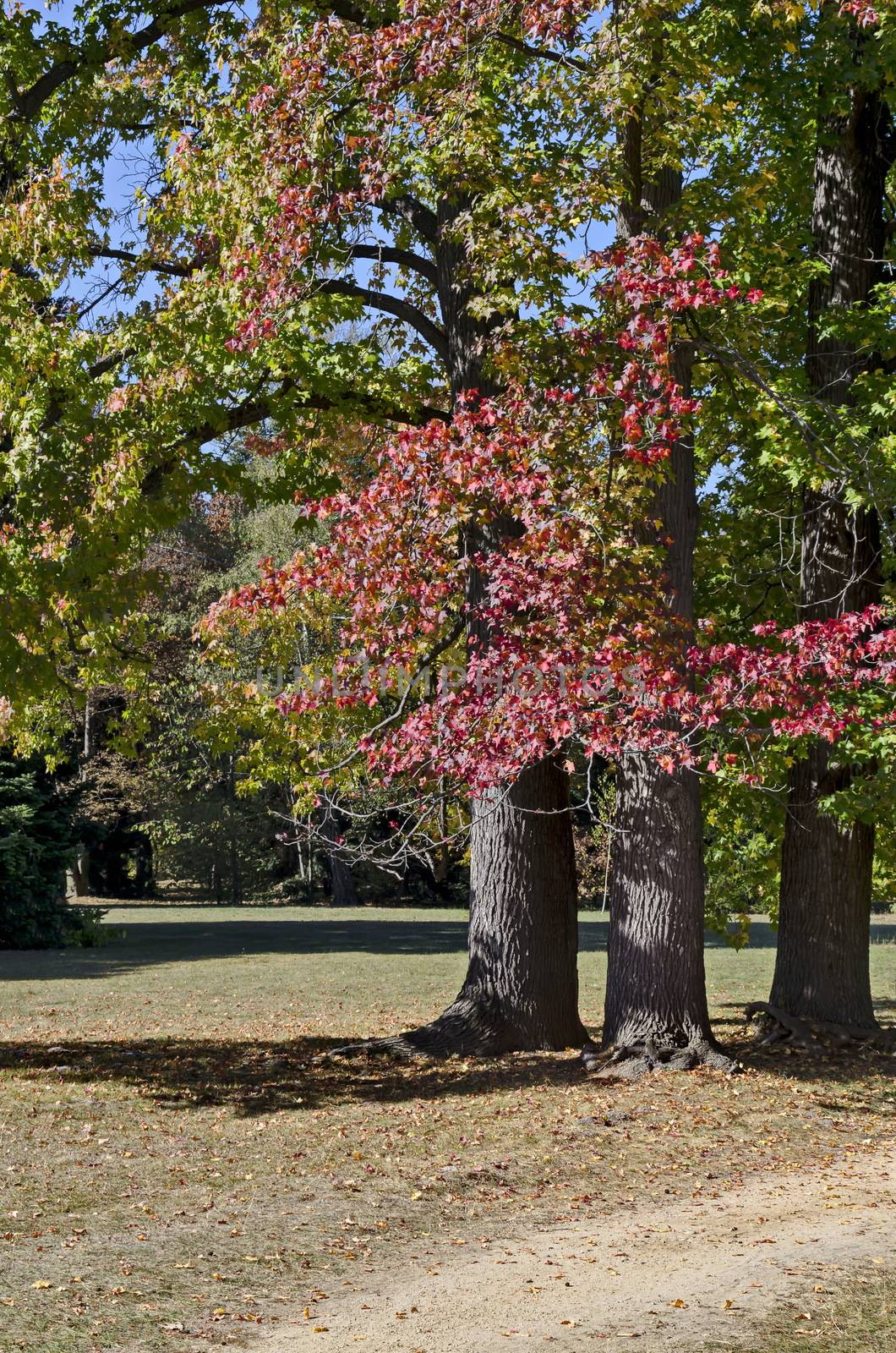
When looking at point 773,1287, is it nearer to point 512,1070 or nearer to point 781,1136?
point 781,1136

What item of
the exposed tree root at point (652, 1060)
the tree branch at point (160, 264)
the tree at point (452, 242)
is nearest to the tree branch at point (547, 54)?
the tree at point (452, 242)

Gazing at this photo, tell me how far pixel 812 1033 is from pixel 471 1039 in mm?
3136

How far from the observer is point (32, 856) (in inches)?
990

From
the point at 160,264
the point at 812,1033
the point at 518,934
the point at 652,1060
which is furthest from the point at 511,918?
the point at 160,264

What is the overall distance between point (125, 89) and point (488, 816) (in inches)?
301

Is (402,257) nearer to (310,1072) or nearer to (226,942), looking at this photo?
(310,1072)

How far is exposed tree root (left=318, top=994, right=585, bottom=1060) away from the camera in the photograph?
12586 mm

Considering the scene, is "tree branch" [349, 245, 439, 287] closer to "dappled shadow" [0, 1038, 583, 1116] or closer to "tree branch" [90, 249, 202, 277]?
"tree branch" [90, 249, 202, 277]

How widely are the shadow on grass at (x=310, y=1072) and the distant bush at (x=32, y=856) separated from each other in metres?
11.2

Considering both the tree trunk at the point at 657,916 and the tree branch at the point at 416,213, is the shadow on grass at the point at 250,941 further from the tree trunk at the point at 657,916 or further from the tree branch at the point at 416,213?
the tree branch at the point at 416,213

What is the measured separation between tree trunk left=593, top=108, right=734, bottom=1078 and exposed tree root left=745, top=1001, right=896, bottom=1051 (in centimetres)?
111

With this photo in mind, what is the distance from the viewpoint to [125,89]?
13.0 m

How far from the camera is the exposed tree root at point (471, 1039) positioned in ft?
41.3

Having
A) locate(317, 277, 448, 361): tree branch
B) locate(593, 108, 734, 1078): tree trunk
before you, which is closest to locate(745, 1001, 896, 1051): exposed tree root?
locate(593, 108, 734, 1078): tree trunk
